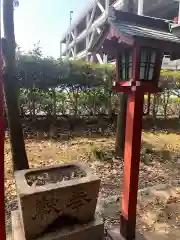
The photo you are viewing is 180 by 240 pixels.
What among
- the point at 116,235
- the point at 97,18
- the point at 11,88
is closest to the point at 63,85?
the point at 11,88

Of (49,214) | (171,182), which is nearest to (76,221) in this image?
(49,214)

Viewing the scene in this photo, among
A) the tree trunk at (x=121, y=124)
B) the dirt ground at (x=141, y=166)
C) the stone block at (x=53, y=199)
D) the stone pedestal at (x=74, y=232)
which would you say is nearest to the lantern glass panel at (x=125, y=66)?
the stone block at (x=53, y=199)

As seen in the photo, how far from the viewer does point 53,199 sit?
2.54 m

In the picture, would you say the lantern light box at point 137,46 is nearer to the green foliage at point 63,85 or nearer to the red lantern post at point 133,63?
the red lantern post at point 133,63

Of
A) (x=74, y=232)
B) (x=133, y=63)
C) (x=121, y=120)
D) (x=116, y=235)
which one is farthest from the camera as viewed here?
(x=121, y=120)

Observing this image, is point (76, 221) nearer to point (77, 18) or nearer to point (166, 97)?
point (166, 97)

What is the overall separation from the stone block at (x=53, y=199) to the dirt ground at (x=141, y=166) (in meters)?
0.87

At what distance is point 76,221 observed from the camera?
2.80 m

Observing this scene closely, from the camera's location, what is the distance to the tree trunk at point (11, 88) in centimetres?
407

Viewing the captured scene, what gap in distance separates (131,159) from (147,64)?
111 cm

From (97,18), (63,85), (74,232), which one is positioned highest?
(97,18)

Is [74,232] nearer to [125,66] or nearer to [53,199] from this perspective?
[53,199]

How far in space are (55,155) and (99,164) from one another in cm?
137

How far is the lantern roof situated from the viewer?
7.66 ft
